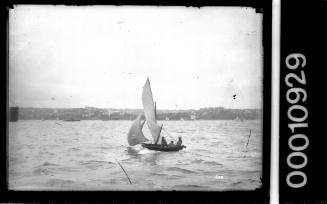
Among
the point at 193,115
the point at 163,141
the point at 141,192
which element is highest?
the point at 193,115

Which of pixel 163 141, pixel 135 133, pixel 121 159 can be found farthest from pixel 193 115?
pixel 121 159

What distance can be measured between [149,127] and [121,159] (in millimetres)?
253

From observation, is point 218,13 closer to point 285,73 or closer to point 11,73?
point 285,73

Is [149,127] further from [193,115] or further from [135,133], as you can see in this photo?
[193,115]

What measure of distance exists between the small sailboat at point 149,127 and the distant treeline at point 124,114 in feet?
0.12

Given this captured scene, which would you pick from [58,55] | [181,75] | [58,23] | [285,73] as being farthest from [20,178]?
[285,73]

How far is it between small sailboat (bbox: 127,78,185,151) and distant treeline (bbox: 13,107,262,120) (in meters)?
0.04

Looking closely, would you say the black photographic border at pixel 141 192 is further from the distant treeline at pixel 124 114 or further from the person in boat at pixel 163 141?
the person in boat at pixel 163 141

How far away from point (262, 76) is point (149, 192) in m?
0.96

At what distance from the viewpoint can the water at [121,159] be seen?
2.20 meters

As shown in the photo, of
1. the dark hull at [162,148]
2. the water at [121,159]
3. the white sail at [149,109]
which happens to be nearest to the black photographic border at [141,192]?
the water at [121,159]

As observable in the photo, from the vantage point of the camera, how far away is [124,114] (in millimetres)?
2201

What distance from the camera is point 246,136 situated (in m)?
2.22
